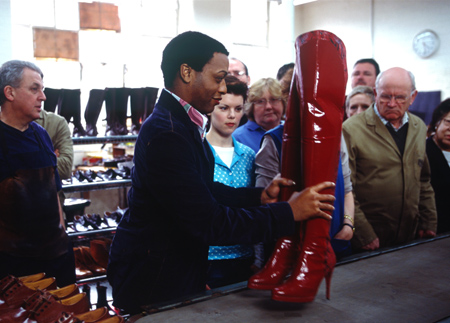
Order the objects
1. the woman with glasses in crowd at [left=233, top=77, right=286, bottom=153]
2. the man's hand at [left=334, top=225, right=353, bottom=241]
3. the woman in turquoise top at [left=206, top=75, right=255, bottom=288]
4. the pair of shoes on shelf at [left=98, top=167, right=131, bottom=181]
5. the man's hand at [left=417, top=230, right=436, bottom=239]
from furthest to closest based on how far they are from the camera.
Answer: the pair of shoes on shelf at [left=98, top=167, right=131, bottom=181], the woman with glasses in crowd at [left=233, top=77, right=286, bottom=153], the man's hand at [left=417, top=230, right=436, bottom=239], the woman in turquoise top at [left=206, top=75, right=255, bottom=288], the man's hand at [left=334, top=225, right=353, bottom=241]

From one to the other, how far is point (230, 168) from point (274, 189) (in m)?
0.72

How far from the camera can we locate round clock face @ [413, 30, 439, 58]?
988 cm

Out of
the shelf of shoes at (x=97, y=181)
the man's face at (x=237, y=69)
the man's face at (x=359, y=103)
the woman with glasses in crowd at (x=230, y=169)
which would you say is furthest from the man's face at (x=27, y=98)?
the man's face at (x=359, y=103)

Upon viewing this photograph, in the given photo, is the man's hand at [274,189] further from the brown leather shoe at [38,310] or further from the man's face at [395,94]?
the man's face at [395,94]

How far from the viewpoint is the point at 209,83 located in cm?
166

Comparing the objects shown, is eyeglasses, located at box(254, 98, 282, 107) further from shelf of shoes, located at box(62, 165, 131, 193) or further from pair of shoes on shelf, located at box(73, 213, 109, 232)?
pair of shoes on shelf, located at box(73, 213, 109, 232)

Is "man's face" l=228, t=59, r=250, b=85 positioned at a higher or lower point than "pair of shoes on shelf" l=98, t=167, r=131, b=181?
higher

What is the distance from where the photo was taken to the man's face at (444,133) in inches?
134

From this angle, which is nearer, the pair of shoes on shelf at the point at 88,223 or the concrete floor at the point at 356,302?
the concrete floor at the point at 356,302

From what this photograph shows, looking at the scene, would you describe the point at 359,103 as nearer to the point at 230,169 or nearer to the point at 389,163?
the point at 389,163

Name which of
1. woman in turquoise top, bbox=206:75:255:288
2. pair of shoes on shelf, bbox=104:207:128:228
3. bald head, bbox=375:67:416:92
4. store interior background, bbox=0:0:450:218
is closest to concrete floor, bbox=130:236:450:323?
woman in turquoise top, bbox=206:75:255:288

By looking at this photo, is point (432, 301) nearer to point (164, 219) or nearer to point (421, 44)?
point (164, 219)

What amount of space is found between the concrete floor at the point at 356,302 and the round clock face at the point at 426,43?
9.09m

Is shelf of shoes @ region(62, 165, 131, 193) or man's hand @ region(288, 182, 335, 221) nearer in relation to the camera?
man's hand @ region(288, 182, 335, 221)
